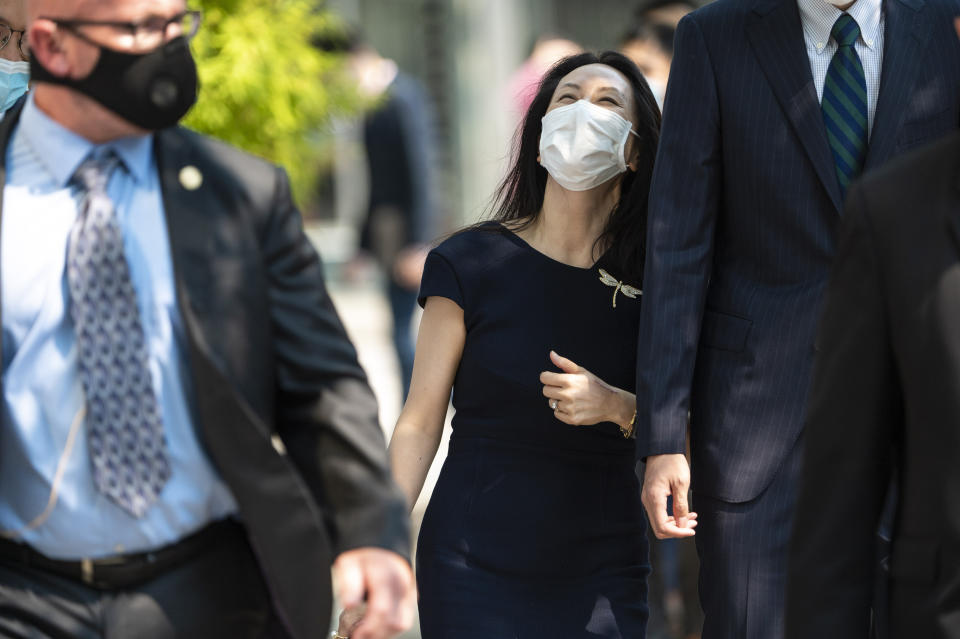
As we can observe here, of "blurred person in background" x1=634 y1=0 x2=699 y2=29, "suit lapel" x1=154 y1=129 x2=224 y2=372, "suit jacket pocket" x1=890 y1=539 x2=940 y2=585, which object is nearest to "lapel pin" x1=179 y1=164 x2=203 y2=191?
"suit lapel" x1=154 y1=129 x2=224 y2=372

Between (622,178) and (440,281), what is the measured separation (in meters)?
0.63

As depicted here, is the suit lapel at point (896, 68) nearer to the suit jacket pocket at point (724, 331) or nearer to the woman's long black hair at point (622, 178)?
the suit jacket pocket at point (724, 331)

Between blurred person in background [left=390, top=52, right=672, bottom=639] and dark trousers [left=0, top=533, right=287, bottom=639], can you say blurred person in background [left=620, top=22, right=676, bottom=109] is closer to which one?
blurred person in background [left=390, top=52, right=672, bottom=639]

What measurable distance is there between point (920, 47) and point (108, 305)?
1.97 metres

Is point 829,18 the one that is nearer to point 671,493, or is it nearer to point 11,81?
point 671,493

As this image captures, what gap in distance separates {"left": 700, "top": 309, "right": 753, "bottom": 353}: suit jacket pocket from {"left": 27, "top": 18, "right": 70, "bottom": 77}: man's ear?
1.67 m

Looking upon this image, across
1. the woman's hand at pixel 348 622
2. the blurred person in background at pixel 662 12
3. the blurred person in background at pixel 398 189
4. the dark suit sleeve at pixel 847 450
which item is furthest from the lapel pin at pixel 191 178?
the blurred person in background at pixel 398 189

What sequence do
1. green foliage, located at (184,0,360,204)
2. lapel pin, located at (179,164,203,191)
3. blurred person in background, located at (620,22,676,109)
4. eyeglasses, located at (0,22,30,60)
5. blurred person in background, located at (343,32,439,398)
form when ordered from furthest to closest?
blurred person in background, located at (343,32,439,398) → blurred person in background, located at (620,22,676,109) → green foliage, located at (184,0,360,204) → eyeglasses, located at (0,22,30,60) → lapel pin, located at (179,164,203,191)

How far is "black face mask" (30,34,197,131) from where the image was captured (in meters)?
2.59

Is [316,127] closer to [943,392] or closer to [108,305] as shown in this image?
[108,305]

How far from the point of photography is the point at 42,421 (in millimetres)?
2547

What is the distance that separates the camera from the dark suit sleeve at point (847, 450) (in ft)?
7.92

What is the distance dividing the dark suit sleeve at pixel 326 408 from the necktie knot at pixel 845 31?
147 centimetres

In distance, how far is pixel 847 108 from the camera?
3486mm
